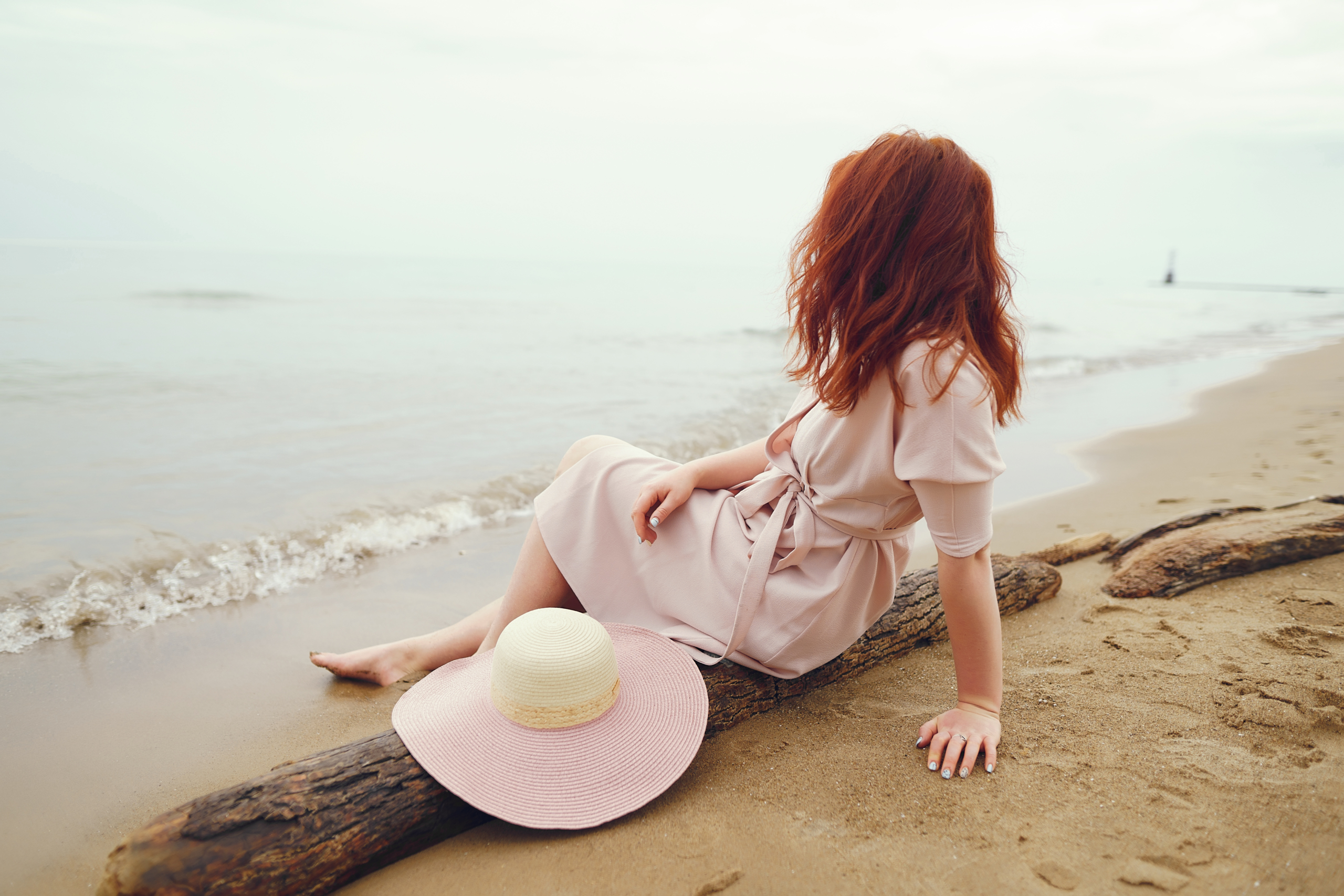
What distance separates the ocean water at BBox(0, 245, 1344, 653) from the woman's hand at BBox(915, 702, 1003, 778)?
48.4 inches

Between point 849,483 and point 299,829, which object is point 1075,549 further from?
point 299,829

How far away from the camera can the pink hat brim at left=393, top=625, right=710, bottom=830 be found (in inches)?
73.2

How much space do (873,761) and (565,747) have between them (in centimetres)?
85

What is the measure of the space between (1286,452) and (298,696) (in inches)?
279

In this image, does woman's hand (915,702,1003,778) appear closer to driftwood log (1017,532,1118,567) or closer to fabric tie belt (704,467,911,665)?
fabric tie belt (704,467,911,665)

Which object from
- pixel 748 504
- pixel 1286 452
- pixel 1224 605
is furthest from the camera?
pixel 1286 452

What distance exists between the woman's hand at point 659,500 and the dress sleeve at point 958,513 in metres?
0.69

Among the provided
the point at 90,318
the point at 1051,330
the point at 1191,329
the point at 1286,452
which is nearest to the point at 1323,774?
the point at 1286,452

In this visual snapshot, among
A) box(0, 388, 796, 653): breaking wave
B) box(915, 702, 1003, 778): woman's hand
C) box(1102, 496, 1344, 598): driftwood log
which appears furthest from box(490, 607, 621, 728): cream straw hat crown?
box(0, 388, 796, 653): breaking wave

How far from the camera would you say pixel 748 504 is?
92.1 inches

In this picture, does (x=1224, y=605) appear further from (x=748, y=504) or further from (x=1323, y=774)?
(x=748, y=504)

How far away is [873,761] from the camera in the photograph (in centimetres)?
214

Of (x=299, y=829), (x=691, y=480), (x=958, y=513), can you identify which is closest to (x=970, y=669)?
(x=958, y=513)

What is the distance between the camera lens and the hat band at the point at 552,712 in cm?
196
